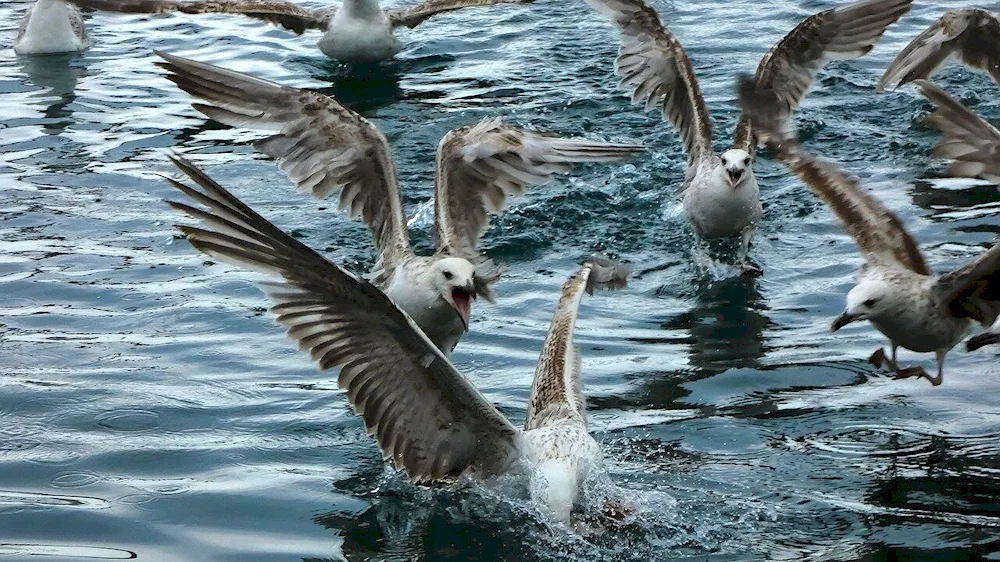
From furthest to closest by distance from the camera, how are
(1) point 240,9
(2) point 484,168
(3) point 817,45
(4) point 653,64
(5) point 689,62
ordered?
1. (1) point 240,9
2. (4) point 653,64
3. (3) point 817,45
4. (5) point 689,62
5. (2) point 484,168

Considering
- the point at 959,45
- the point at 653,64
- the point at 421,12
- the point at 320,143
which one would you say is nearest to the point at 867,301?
the point at 320,143

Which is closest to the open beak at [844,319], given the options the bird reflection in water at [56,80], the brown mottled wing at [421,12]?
the brown mottled wing at [421,12]

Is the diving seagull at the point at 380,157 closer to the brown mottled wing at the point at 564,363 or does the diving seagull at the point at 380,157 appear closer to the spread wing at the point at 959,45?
the brown mottled wing at the point at 564,363

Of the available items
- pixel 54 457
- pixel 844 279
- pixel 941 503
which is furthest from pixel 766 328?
pixel 54 457

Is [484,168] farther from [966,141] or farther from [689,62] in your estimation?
[966,141]

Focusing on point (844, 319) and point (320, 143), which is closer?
point (844, 319)

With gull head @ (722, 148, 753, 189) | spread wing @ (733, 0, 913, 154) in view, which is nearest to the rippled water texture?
gull head @ (722, 148, 753, 189)

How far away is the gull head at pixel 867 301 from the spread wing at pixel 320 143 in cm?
249

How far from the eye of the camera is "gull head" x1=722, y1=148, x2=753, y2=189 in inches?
353

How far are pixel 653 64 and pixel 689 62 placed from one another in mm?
523

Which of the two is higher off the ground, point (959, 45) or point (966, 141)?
point (966, 141)

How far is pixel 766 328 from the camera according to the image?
8.02 metres

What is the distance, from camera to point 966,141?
6.90 metres

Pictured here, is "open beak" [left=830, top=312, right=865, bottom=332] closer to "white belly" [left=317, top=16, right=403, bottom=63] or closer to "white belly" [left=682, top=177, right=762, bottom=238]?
"white belly" [left=682, top=177, right=762, bottom=238]
